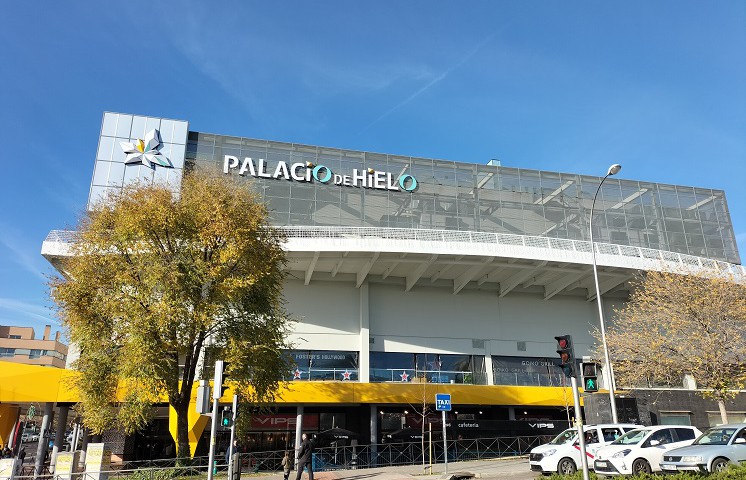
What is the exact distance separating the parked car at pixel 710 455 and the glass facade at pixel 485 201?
2440cm

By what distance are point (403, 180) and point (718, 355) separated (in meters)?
21.8

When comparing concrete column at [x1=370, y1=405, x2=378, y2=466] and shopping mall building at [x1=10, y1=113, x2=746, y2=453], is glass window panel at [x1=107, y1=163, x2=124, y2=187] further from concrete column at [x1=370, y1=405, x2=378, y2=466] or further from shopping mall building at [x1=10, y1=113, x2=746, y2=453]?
concrete column at [x1=370, y1=405, x2=378, y2=466]

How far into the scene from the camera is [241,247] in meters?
20.9

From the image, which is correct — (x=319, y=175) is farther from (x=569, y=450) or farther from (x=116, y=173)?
(x=569, y=450)

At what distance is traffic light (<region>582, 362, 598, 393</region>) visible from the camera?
11883 millimetres

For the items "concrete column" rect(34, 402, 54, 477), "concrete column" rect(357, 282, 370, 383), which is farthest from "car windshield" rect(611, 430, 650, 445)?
"concrete column" rect(34, 402, 54, 477)

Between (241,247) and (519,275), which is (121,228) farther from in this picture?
(519,275)

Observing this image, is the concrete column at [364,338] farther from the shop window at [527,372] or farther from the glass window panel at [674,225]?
the glass window panel at [674,225]

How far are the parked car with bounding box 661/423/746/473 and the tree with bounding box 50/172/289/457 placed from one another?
553 inches

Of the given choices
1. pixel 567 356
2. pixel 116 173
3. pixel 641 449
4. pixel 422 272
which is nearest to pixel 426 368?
pixel 422 272

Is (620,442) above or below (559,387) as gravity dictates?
below

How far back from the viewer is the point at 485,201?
39.6m

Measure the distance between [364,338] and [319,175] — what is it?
38.4 feet

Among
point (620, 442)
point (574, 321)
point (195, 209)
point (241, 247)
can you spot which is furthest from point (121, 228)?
point (574, 321)
